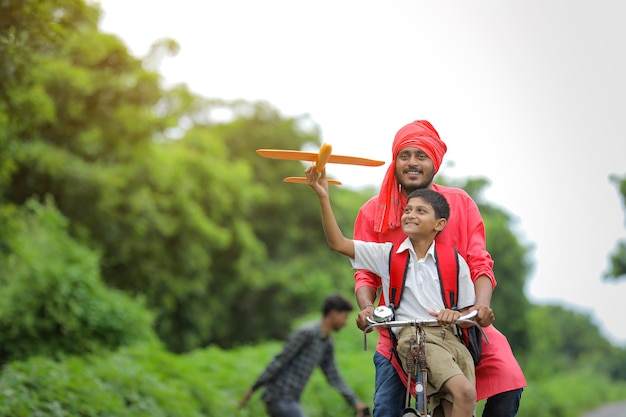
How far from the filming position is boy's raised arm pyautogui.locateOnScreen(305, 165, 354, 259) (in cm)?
493

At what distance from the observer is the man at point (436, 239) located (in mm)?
4855

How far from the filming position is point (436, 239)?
16.5ft

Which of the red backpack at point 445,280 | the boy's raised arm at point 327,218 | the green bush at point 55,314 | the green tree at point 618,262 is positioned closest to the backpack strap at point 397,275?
the red backpack at point 445,280

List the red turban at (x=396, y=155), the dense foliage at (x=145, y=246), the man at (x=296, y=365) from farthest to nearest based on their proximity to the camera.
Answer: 1. the dense foliage at (x=145, y=246)
2. the man at (x=296, y=365)
3. the red turban at (x=396, y=155)

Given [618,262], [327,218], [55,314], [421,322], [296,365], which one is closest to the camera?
[421,322]

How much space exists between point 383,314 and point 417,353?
0.84ft

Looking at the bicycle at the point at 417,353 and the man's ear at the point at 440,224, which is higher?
the man's ear at the point at 440,224

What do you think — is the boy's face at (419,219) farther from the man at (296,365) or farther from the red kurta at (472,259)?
the man at (296,365)

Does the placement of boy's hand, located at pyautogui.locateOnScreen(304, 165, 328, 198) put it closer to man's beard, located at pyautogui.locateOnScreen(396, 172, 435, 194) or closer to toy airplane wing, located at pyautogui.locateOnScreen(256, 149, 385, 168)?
toy airplane wing, located at pyautogui.locateOnScreen(256, 149, 385, 168)

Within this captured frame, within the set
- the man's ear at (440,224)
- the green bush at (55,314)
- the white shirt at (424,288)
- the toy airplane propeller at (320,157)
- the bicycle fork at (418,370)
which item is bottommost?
the green bush at (55,314)

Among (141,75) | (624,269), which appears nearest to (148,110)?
(141,75)

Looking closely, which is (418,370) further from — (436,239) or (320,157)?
(320,157)

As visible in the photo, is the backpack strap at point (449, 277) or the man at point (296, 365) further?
the man at point (296, 365)

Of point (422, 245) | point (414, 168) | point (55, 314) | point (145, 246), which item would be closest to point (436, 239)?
point (422, 245)
